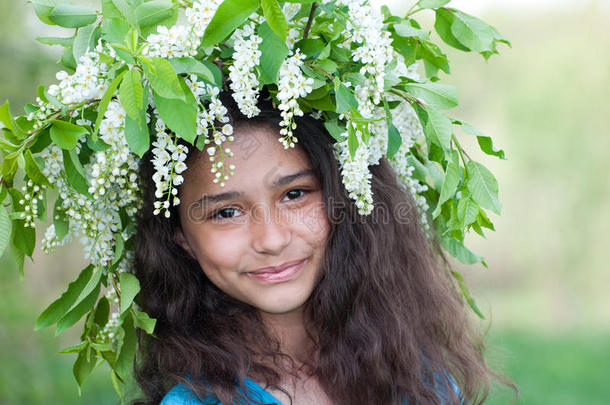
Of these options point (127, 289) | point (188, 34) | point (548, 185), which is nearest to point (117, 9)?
point (188, 34)

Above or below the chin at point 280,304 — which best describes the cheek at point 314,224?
above

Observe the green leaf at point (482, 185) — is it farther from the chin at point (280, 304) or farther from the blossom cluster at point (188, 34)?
the blossom cluster at point (188, 34)

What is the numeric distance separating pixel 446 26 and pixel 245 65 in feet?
2.38

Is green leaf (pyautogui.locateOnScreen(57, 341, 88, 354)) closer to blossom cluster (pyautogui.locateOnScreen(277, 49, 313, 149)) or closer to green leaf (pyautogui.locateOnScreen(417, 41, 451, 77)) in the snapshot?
blossom cluster (pyautogui.locateOnScreen(277, 49, 313, 149))

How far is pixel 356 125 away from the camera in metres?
1.65

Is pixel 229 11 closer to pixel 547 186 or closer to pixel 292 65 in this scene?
pixel 292 65

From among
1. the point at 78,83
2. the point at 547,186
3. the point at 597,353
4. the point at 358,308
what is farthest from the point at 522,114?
the point at 78,83

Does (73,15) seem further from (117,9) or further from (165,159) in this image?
(165,159)

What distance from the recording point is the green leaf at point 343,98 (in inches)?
64.2

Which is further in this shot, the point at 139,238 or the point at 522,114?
the point at 522,114

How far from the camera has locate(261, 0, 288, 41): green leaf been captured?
140cm

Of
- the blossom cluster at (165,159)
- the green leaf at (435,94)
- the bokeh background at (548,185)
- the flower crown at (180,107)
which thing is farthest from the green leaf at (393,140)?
the bokeh background at (548,185)

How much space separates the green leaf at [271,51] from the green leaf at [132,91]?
1.07 feet

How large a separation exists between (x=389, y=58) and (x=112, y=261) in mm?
953
